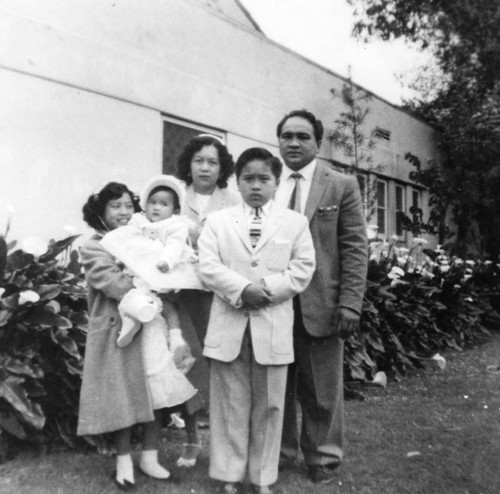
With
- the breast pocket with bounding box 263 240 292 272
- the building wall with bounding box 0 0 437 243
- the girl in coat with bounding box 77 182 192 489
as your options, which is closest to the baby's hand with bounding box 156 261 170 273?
the girl in coat with bounding box 77 182 192 489

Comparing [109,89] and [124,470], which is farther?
[109,89]

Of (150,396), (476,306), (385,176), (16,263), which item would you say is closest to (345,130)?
(385,176)

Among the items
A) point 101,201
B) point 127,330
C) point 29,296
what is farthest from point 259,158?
point 29,296

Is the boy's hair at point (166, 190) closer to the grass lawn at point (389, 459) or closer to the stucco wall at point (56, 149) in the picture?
the grass lawn at point (389, 459)

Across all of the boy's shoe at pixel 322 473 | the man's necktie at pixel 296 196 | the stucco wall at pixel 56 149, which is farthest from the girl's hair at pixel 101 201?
the stucco wall at pixel 56 149

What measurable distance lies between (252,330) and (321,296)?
535mm

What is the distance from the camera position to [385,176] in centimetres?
1424

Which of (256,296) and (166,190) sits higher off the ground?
(166,190)

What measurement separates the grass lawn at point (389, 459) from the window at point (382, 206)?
791 centimetres

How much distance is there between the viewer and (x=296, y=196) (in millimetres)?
4031

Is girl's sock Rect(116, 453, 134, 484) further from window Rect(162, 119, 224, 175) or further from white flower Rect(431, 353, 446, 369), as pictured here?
white flower Rect(431, 353, 446, 369)

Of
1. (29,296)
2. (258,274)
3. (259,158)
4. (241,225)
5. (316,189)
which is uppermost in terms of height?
(259,158)

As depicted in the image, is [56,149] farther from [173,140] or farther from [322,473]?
[322,473]

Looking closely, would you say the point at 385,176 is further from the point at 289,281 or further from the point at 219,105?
the point at 289,281
